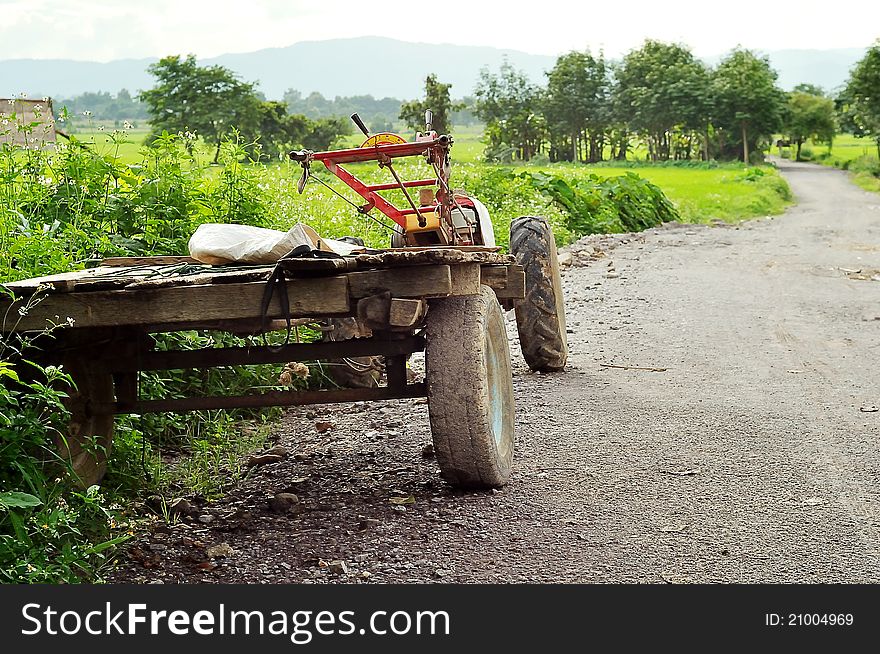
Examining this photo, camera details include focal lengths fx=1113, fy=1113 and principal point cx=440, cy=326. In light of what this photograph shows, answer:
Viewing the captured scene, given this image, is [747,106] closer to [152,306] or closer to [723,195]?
[723,195]

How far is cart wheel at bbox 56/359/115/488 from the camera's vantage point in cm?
512

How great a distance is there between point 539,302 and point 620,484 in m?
2.80

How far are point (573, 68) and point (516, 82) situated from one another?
14.9 feet

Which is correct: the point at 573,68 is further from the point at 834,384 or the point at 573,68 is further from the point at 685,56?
the point at 834,384

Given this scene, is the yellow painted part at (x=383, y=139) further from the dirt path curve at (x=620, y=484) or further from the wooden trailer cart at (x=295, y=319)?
the dirt path curve at (x=620, y=484)

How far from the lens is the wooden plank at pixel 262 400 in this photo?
5094mm

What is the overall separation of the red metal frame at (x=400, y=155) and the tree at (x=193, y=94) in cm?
5021

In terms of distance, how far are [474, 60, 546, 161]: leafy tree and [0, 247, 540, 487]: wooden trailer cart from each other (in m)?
72.2

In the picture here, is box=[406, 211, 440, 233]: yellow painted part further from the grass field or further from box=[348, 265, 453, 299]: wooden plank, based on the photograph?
box=[348, 265, 453, 299]: wooden plank

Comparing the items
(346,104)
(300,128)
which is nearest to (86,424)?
(300,128)

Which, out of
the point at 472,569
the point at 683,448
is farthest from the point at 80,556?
the point at 683,448

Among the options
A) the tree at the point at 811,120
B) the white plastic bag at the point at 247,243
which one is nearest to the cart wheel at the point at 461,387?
the white plastic bag at the point at 247,243

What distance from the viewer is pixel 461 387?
471cm

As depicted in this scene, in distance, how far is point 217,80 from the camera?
60.0 meters
